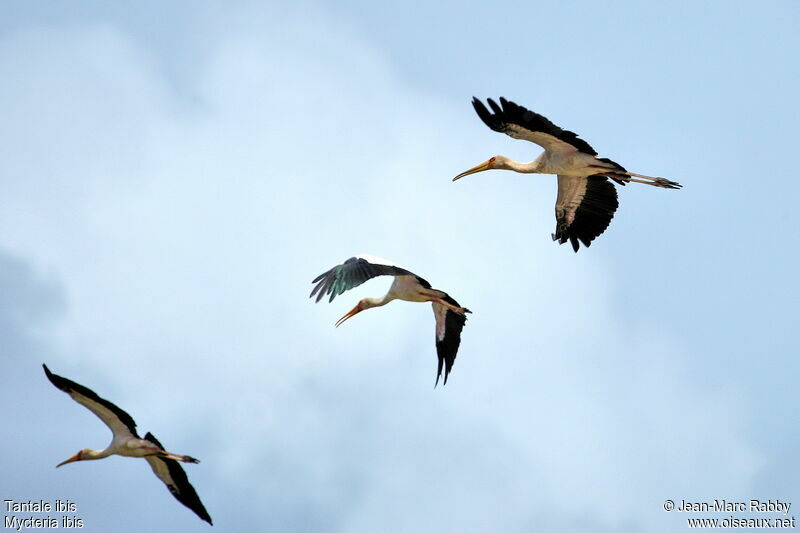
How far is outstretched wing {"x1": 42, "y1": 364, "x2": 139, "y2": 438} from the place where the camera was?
2577 centimetres

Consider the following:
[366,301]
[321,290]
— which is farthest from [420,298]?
[321,290]

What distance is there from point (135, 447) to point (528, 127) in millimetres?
8704

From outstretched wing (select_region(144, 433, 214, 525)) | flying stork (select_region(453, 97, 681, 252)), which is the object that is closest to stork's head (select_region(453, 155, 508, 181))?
flying stork (select_region(453, 97, 681, 252))

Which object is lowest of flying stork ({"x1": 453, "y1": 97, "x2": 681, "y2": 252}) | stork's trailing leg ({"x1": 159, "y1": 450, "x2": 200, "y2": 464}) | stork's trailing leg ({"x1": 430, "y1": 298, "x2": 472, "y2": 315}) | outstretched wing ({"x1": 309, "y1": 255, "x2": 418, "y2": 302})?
stork's trailing leg ({"x1": 159, "y1": 450, "x2": 200, "y2": 464})

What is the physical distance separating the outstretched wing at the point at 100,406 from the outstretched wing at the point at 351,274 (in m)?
3.81

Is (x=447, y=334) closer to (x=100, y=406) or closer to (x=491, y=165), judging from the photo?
(x=491, y=165)

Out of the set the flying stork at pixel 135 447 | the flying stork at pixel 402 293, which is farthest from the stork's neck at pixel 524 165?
the flying stork at pixel 135 447

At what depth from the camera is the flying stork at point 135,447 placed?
26.1m

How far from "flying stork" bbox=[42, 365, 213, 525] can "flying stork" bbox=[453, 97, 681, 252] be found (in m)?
7.91

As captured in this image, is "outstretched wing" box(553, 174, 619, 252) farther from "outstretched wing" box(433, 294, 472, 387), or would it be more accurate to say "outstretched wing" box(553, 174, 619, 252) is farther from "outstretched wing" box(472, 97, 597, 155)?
"outstretched wing" box(433, 294, 472, 387)

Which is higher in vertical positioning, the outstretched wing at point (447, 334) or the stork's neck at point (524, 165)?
the stork's neck at point (524, 165)

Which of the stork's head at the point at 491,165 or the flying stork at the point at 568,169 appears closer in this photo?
the flying stork at the point at 568,169

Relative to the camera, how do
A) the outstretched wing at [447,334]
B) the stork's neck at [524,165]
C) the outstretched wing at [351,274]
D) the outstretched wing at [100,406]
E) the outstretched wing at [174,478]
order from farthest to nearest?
the outstretched wing at [447,334] < the stork's neck at [524,165] < the outstretched wing at [351,274] < the outstretched wing at [174,478] < the outstretched wing at [100,406]

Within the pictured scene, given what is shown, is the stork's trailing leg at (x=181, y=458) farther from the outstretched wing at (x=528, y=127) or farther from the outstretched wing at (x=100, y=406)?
the outstretched wing at (x=528, y=127)
